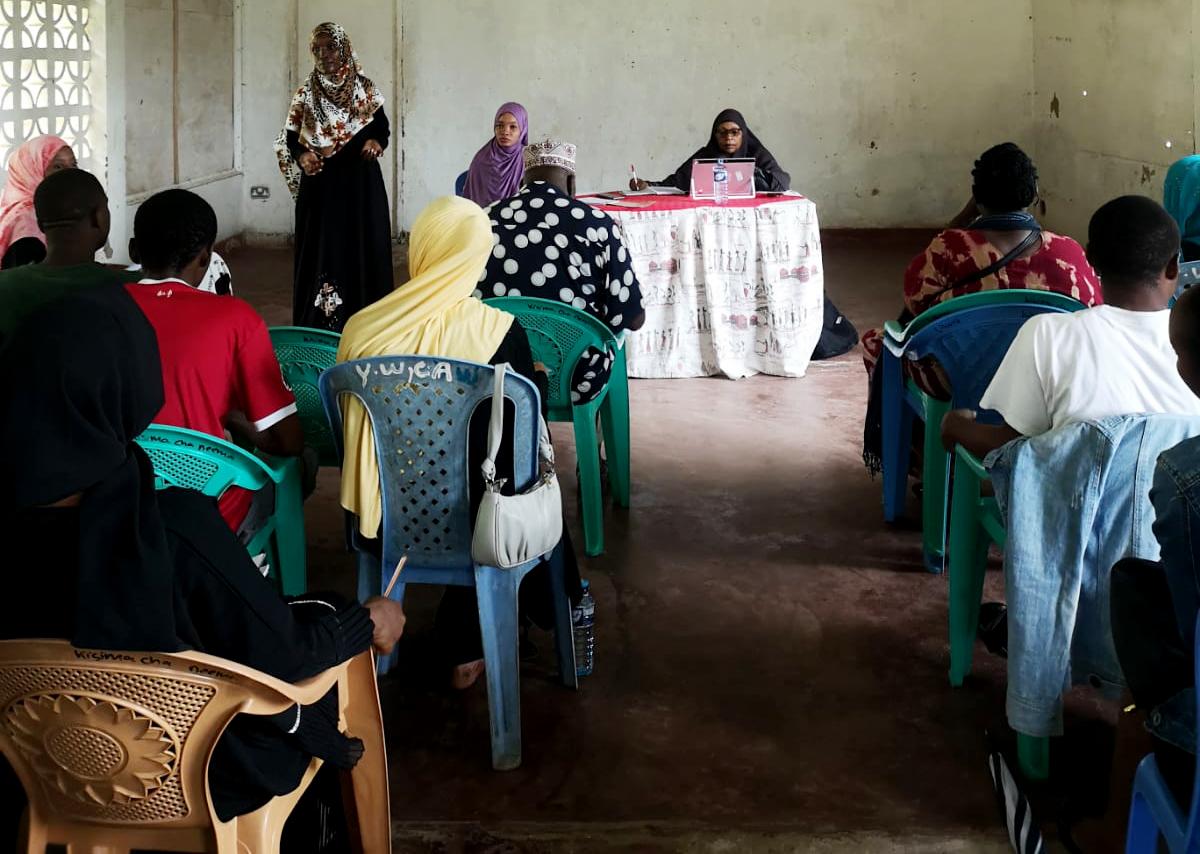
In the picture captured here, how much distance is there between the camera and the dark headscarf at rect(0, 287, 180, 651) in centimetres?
141

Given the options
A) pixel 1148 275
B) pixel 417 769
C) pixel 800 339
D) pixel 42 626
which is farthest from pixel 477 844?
pixel 800 339

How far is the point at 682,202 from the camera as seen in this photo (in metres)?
5.96

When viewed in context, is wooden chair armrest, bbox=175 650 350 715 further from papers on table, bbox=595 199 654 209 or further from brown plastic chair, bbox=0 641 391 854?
papers on table, bbox=595 199 654 209

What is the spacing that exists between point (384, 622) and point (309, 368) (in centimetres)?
135

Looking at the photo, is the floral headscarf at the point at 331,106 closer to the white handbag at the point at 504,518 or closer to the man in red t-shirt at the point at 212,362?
the man in red t-shirt at the point at 212,362

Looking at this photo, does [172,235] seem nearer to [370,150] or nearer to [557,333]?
[557,333]

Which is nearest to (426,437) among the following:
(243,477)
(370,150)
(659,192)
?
(243,477)

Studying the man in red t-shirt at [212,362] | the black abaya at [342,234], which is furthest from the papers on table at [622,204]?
the man in red t-shirt at [212,362]

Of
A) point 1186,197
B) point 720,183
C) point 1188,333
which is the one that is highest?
point 720,183

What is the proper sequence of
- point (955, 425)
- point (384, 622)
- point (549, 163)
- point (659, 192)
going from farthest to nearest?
point (659, 192) < point (549, 163) < point (955, 425) < point (384, 622)

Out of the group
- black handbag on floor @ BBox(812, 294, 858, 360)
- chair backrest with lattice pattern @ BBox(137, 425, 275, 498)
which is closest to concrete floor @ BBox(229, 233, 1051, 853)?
chair backrest with lattice pattern @ BBox(137, 425, 275, 498)

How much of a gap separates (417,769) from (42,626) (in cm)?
121

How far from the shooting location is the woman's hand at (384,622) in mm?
1922

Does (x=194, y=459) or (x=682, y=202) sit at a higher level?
(x=682, y=202)
